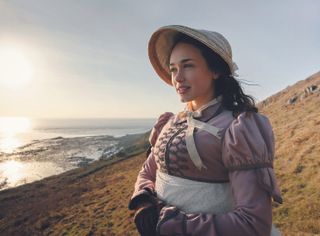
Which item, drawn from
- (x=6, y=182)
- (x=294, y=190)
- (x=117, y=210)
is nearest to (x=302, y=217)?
(x=294, y=190)

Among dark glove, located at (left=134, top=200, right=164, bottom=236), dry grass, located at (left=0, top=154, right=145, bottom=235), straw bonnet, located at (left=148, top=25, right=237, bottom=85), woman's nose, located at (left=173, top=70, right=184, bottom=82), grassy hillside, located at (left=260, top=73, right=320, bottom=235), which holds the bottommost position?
dry grass, located at (left=0, top=154, right=145, bottom=235)

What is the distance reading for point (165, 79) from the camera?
117 inches

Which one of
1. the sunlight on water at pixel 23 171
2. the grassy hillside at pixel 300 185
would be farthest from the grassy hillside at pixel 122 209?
the sunlight on water at pixel 23 171

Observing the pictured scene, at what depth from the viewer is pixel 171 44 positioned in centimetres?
256

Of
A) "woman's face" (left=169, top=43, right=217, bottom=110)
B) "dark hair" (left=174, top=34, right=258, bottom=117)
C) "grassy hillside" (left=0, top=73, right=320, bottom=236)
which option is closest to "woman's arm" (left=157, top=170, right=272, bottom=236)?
"dark hair" (left=174, top=34, right=258, bottom=117)

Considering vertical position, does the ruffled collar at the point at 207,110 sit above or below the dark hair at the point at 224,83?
below

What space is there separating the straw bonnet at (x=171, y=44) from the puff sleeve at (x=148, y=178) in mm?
536

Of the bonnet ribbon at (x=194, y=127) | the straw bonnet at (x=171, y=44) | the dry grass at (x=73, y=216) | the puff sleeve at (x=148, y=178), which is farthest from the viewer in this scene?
the dry grass at (x=73, y=216)

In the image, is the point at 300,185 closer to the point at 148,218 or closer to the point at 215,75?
the point at 215,75

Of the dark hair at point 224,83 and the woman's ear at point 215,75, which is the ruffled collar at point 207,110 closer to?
the dark hair at point 224,83

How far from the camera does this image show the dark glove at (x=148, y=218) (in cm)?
197

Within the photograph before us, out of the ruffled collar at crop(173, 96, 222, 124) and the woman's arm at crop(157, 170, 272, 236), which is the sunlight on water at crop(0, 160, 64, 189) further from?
the woman's arm at crop(157, 170, 272, 236)

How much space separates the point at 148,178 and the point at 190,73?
3.69 feet

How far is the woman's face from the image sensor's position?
2.12 m
